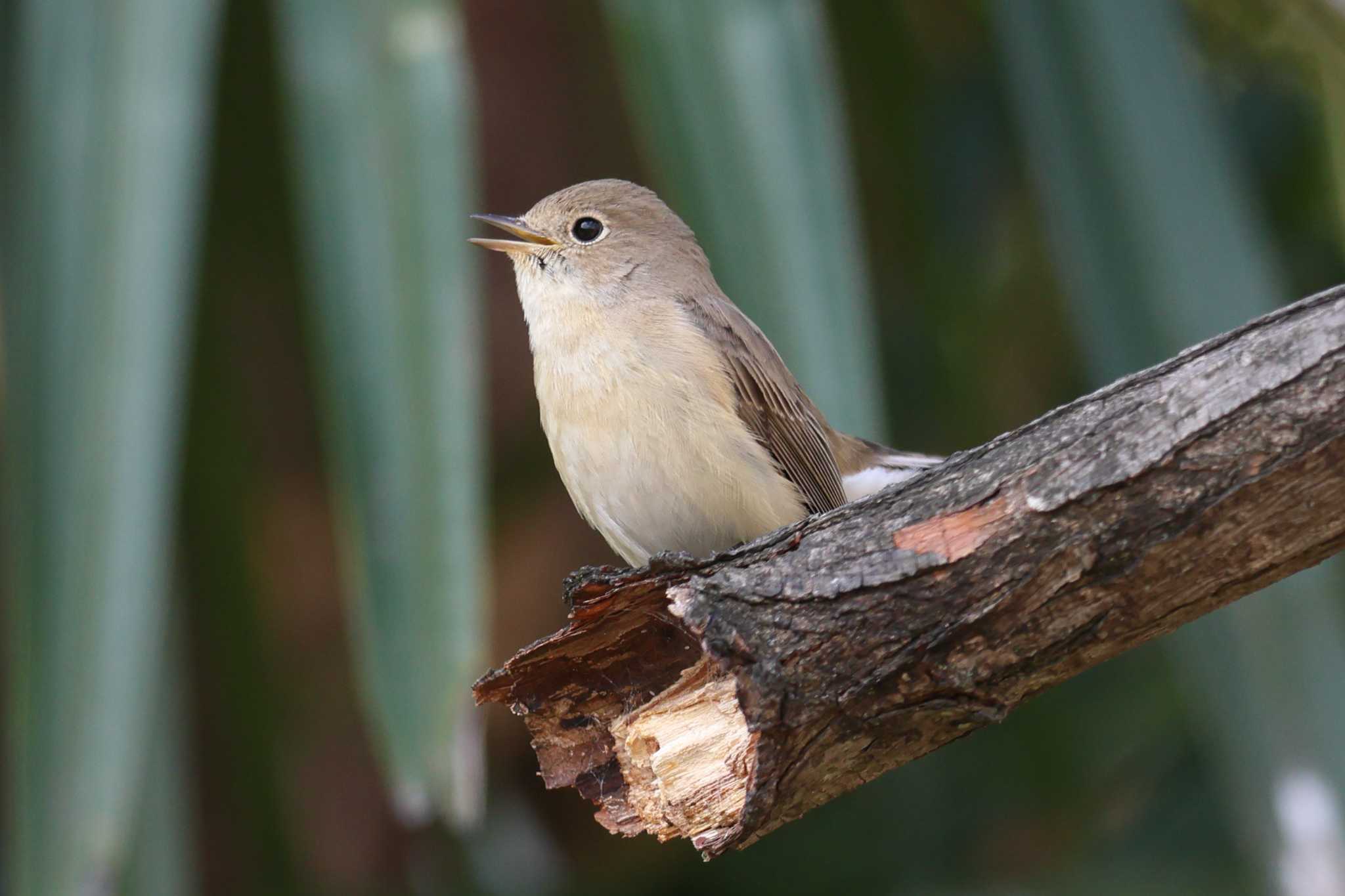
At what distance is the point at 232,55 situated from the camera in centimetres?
594

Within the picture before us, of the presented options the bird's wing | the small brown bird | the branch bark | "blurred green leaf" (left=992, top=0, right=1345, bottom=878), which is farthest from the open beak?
the branch bark

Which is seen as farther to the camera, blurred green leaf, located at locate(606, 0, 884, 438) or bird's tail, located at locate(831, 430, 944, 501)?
bird's tail, located at locate(831, 430, 944, 501)

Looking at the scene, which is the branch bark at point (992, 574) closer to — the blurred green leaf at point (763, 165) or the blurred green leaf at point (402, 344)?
the blurred green leaf at point (402, 344)

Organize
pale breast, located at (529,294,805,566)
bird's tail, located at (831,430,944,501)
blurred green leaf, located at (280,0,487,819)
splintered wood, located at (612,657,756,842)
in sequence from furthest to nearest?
bird's tail, located at (831,430,944,501), pale breast, located at (529,294,805,566), blurred green leaf, located at (280,0,487,819), splintered wood, located at (612,657,756,842)

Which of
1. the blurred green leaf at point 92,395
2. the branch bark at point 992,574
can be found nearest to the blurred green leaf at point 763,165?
the branch bark at point 992,574

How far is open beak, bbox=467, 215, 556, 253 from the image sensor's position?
4.16 m

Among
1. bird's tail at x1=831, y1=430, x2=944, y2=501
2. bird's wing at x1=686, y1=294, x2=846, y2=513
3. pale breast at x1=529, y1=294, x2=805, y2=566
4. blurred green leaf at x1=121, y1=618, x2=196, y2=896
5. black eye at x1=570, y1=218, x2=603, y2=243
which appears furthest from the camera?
bird's tail at x1=831, y1=430, x2=944, y2=501

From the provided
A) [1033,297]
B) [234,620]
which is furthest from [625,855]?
[1033,297]

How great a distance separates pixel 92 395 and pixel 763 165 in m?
1.66

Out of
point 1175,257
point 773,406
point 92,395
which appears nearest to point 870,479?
point 773,406

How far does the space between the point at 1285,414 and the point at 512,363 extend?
5261mm

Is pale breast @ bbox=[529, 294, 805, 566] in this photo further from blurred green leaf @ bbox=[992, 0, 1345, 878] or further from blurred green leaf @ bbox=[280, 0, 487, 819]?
blurred green leaf @ bbox=[992, 0, 1345, 878]

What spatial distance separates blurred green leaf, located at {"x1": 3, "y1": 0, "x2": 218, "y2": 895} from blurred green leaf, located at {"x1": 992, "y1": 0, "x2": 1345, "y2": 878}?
8.18ft

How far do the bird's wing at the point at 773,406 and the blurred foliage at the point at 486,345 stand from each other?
355 millimetres
